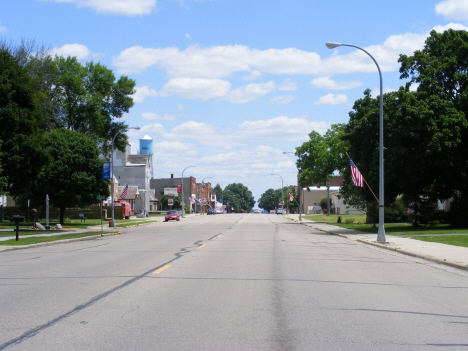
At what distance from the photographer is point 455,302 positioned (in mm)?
8594

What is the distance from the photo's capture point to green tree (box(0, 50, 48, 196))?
26609 mm

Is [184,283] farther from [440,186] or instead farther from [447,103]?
[440,186]

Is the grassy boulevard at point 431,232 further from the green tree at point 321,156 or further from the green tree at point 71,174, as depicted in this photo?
the green tree at point 71,174

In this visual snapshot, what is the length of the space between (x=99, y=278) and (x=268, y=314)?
513cm

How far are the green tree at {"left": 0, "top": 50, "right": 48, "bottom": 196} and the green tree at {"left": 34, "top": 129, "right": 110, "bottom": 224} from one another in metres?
8.60

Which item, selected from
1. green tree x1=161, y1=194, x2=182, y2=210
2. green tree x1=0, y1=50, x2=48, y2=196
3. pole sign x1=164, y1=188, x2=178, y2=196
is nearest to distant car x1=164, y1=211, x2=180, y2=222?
green tree x1=0, y1=50, x2=48, y2=196

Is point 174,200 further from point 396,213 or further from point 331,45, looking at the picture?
point 331,45

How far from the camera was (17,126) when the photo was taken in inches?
1065

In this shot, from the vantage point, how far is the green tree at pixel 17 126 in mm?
26609

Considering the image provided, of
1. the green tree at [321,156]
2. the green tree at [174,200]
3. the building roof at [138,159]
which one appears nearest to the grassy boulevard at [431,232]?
the green tree at [321,156]

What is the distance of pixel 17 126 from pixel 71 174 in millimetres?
11561

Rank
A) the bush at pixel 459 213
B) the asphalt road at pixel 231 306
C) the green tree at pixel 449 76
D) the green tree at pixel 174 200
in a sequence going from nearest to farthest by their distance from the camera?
1. the asphalt road at pixel 231 306
2. the green tree at pixel 449 76
3. the bush at pixel 459 213
4. the green tree at pixel 174 200

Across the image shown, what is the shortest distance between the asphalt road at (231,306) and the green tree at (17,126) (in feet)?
47.9

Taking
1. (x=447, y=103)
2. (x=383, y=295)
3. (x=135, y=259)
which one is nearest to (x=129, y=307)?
(x=383, y=295)
